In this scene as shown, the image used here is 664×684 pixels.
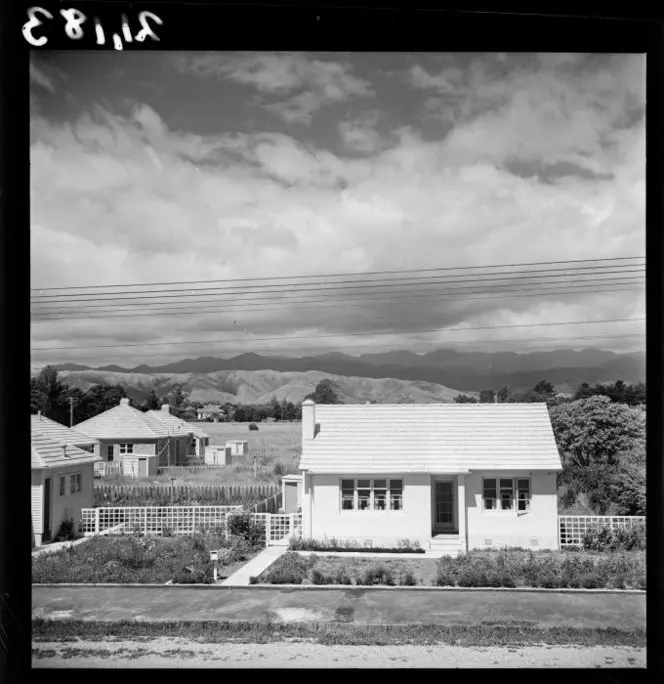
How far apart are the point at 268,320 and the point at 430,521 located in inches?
71.5

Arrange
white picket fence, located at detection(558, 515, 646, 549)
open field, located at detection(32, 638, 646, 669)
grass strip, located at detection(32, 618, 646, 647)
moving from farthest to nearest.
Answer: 1. white picket fence, located at detection(558, 515, 646, 549)
2. grass strip, located at detection(32, 618, 646, 647)
3. open field, located at detection(32, 638, 646, 669)

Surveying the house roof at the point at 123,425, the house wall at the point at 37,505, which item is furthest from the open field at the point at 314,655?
the house roof at the point at 123,425

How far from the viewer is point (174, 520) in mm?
4551

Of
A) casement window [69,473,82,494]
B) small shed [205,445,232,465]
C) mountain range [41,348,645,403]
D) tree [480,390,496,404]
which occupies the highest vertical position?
mountain range [41,348,645,403]

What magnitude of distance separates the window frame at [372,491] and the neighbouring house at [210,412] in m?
1.00

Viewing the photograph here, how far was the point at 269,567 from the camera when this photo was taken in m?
4.32

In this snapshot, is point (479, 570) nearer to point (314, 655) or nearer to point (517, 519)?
point (517, 519)

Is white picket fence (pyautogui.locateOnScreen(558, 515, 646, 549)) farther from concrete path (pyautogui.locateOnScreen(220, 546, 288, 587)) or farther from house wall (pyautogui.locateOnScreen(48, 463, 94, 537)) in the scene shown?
house wall (pyautogui.locateOnScreen(48, 463, 94, 537))

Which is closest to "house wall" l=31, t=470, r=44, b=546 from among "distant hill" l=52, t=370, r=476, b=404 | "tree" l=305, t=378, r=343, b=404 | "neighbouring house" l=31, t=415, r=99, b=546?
"neighbouring house" l=31, t=415, r=99, b=546

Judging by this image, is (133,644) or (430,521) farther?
(430,521)

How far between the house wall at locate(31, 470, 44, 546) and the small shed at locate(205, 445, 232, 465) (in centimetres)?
109

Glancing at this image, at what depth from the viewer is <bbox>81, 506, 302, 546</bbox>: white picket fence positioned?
4457mm
